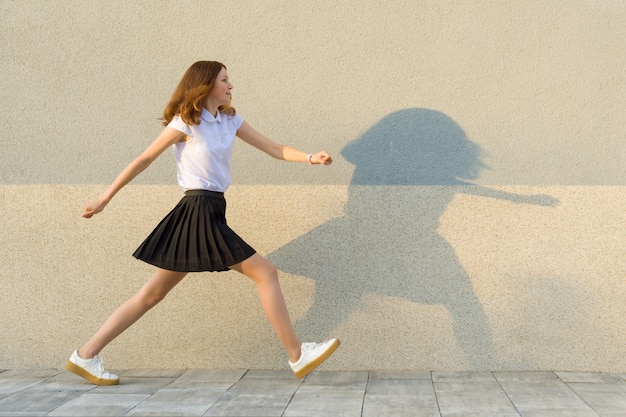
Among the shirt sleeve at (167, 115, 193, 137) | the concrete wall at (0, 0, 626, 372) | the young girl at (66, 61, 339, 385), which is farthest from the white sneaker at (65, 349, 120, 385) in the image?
the shirt sleeve at (167, 115, 193, 137)

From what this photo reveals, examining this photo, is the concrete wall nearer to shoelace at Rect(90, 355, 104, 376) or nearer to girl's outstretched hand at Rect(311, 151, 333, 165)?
shoelace at Rect(90, 355, 104, 376)

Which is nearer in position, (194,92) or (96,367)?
(194,92)

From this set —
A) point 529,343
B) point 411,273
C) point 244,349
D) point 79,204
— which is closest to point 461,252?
point 411,273

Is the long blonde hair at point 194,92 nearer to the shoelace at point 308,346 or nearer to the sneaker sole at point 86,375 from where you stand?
the shoelace at point 308,346

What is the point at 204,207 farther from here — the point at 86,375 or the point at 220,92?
the point at 86,375

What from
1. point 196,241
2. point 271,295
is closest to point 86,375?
point 196,241

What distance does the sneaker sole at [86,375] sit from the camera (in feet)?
14.2

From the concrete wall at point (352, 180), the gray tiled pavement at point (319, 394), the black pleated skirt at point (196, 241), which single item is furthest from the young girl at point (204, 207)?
the concrete wall at point (352, 180)

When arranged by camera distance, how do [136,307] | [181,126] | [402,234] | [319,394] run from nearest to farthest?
[319,394]
[181,126]
[136,307]
[402,234]

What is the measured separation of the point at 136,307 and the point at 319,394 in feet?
3.40

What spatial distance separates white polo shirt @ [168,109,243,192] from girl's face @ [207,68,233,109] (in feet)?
0.20

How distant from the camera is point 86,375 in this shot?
434cm

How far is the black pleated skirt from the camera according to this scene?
405 cm

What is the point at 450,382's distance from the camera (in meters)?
4.30
